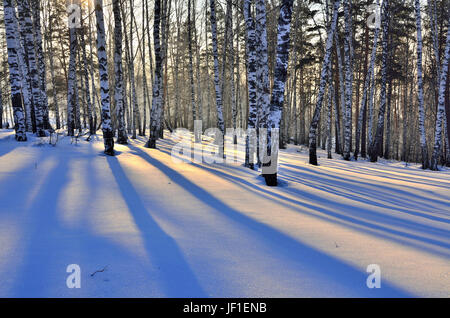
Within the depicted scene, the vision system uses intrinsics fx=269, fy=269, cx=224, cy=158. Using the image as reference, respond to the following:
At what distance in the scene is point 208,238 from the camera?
3018 millimetres

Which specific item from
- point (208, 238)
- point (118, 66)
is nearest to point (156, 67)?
point (118, 66)

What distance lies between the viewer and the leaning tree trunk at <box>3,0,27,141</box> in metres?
8.56

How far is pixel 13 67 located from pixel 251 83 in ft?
25.9

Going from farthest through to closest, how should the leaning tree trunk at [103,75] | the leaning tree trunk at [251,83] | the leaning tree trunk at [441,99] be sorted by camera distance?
the leaning tree trunk at [441,99] < the leaning tree trunk at [251,83] < the leaning tree trunk at [103,75]

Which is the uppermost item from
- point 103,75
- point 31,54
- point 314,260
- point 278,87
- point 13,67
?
point 31,54

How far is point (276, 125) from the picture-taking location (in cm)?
630

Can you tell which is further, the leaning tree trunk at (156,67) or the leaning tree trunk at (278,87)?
the leaning tree trunk at (156,67)

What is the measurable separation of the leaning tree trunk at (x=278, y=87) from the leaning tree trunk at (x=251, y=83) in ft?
6.42

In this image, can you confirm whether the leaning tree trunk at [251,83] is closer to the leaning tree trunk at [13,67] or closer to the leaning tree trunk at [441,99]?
the leaning tree trunk at [13,67]

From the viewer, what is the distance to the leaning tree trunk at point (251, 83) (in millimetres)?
8258

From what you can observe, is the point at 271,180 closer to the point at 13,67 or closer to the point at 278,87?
Result: the point at 278,87

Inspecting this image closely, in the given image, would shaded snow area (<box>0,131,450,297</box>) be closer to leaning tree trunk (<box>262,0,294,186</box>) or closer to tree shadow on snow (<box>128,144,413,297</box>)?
tree shadow on snow (<box>128,144,413,297</box>)

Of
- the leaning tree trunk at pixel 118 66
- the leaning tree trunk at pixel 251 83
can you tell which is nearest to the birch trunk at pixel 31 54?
the leaning tree trunk at pixel 118 66

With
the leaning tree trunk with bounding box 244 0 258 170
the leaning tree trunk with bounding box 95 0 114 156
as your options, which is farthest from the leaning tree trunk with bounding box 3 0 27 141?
the leaning tree trunk with bounding box 244 0 258 170
